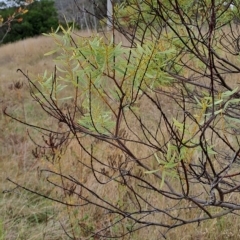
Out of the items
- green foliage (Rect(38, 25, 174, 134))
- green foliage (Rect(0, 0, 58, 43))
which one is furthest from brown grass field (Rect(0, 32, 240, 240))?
green foliage (Rect(0, 0, 58, 43))

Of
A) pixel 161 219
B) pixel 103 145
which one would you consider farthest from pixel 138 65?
pixel 103 145

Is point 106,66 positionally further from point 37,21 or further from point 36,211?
point 37,21

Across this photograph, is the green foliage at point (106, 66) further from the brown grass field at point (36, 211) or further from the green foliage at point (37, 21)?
the green foliage at point (37, 21)

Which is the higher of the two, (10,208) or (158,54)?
(158,54)

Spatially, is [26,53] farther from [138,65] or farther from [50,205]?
[138,65]

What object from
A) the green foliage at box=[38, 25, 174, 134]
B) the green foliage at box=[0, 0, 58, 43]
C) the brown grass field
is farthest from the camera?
the green foliage at box=[0, 0, 58, 43]

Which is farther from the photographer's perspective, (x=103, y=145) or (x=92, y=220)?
(x=103, y=145)

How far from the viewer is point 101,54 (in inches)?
38.2

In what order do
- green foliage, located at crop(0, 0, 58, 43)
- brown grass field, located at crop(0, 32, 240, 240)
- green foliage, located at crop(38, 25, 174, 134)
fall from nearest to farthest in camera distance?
1. green foliage, located at crop(38, 25, 174, 134)
2. brown grass field, located at crop(0, 32, 240, 240)
3. green foliage, located at crop(0, 0, 58, 43)

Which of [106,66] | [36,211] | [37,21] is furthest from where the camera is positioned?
[37,21]

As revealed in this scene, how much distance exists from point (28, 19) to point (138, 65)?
1919 cm

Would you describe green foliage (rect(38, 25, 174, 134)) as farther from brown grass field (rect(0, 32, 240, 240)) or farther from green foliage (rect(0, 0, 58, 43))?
green foliage (rect(0, 0, 58, 43))

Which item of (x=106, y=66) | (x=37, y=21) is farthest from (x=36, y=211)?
(x=37, y=21)

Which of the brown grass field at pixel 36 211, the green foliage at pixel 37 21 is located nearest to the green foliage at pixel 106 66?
the brown grass field at pixel 36 211
